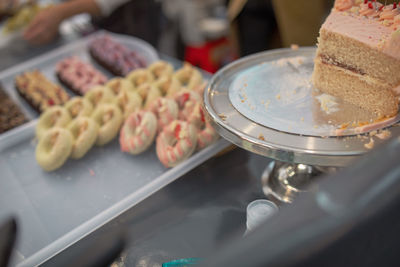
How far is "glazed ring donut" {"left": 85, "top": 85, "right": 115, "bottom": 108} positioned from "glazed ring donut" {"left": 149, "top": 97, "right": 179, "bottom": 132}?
220 millimetres

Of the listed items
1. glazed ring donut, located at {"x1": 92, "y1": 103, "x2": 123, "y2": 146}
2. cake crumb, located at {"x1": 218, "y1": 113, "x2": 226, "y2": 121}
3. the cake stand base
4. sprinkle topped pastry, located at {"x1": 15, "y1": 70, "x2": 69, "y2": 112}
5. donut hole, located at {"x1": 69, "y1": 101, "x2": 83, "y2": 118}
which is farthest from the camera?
sprinkle topped pastry, located at {"x1": 15, "y1": 70, "x2": 69, "y2": 112}

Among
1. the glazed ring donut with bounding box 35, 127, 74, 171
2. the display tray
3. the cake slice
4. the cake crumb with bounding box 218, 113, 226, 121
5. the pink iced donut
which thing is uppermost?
the cake slice

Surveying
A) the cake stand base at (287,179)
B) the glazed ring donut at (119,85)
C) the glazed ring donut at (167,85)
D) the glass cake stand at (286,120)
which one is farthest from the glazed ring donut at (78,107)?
the cake stand base at (287,179)

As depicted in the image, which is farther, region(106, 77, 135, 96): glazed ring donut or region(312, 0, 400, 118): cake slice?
region(106, 77, 135, 96): glazed ring donut

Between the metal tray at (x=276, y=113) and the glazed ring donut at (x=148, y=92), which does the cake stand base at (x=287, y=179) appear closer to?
the metal tray at (x=276, y=113)

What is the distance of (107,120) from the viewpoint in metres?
1.16

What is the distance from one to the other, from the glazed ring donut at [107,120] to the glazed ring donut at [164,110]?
0.40 ft

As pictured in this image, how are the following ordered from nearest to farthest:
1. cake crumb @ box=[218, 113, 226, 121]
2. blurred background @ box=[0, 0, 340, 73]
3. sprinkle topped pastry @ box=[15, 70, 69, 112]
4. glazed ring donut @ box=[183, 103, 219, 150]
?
cake crumb @ box=[218, 113, 226, 121], glazed ring donut @ box=[183, 103, 219, 150], sprinkle topped pastry @ box=[15, 70, 69, 112], blurred background @ box=[0, 0, 340, 73]

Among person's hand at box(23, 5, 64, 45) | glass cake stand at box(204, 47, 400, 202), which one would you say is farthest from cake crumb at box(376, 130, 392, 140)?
person's hand at box(23, 5, 64, 45)

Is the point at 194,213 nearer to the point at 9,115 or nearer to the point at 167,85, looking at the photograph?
the point at 167,85

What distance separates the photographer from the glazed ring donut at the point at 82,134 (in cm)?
108

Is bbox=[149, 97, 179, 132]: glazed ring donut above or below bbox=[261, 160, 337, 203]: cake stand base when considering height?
above

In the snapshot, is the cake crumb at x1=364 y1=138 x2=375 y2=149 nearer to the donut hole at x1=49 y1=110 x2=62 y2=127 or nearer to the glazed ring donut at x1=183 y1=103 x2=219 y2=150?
the glazed ring donut at x1=183 y1=103 x2=219 y2=150

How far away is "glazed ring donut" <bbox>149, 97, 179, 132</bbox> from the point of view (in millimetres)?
1078
